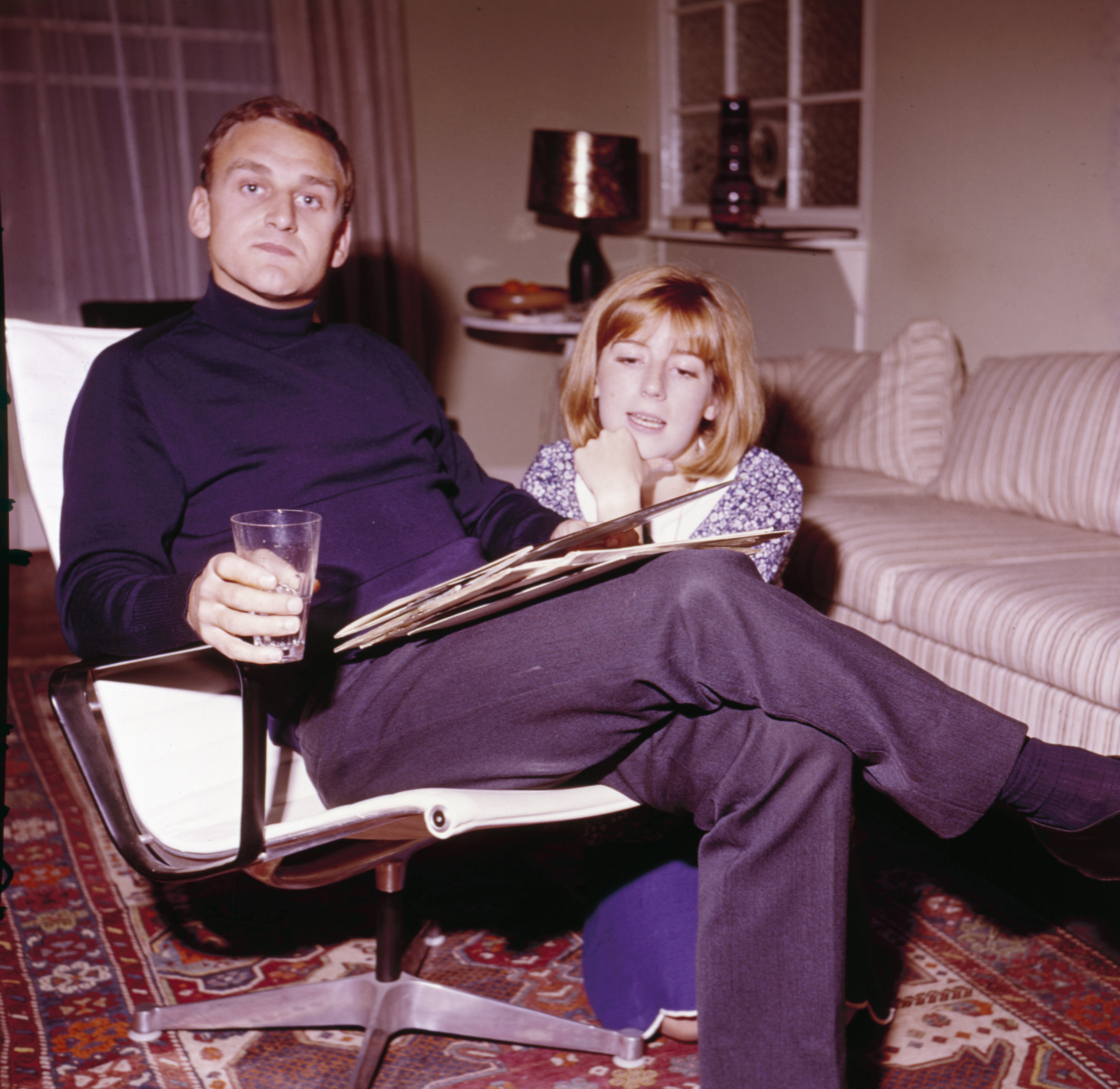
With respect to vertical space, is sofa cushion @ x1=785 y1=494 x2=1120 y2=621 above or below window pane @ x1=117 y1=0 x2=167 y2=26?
below

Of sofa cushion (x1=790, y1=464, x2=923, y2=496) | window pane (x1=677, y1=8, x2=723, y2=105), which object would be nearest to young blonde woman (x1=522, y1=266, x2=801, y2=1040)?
sofa cushion (x1=790, y1=464, x2=923, y2=496)

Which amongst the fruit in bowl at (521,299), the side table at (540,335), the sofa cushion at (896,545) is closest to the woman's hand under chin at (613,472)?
the sofa cushion at (896,545)

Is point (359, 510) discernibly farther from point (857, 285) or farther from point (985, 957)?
point (857, 285)

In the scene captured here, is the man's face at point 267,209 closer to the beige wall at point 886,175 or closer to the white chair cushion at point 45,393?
the white chair cushion at point 45,393

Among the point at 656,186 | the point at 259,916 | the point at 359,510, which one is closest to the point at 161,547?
the point at 359,510

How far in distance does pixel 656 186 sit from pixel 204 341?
379cm

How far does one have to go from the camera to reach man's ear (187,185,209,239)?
1.53 metres

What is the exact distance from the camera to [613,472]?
5.30 feet

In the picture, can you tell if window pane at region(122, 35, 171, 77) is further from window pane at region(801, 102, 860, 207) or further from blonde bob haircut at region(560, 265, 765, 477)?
blonde bob haircut at region(560, 265, 765, 477)

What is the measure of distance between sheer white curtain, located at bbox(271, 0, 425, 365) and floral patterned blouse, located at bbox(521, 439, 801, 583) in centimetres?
285

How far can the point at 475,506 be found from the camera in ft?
5.48

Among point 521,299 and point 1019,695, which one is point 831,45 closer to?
point 521,299

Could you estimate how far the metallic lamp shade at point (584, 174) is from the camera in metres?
4.05

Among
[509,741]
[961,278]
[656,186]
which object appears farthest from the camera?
[656,186]
